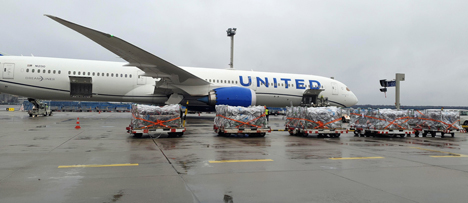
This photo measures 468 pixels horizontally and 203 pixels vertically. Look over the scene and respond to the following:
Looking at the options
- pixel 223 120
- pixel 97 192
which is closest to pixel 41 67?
pixel 223 120

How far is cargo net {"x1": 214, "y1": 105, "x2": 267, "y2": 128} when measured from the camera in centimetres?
1232

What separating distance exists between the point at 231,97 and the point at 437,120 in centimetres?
998

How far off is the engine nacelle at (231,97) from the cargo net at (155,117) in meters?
5.81

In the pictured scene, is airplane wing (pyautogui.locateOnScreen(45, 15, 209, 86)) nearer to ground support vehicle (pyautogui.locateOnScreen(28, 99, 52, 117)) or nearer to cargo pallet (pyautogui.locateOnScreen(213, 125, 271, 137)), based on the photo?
cargo pallet (pyautogui.locateOnScreen(213, 125, 271, 137))

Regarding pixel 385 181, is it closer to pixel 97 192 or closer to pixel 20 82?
pixel 97 192

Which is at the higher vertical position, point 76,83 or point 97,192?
point 76,83

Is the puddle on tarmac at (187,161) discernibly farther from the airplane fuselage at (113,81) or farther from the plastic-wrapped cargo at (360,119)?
the airplane fuselage at (113,81)

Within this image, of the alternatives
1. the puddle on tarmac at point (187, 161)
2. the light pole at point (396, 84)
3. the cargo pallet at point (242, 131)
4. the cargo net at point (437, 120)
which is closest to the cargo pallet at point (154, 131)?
the cargo pallet at point (242, 131)

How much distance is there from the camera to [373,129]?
13.3 metres

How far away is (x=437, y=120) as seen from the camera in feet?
46.5

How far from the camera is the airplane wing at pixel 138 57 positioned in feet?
45.9

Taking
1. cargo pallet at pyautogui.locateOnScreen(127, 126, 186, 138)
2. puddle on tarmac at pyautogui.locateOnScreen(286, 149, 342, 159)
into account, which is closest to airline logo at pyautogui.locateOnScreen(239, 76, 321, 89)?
cargo pallet at pyautogui.locateOnScreen(127, 126, 186, 138)

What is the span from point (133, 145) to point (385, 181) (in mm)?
6675

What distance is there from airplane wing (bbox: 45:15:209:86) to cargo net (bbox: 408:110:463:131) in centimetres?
1169
